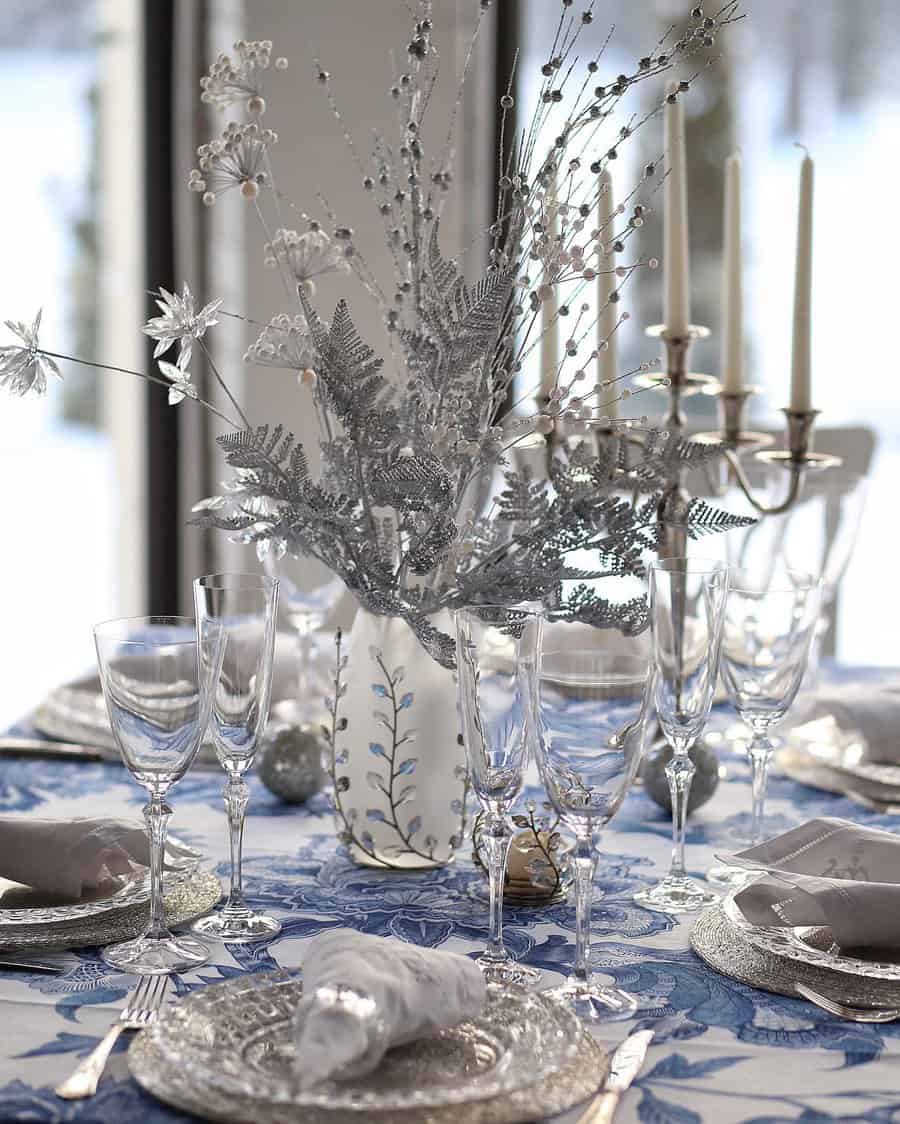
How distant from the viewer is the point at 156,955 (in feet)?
3.20

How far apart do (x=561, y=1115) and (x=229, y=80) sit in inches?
32.7

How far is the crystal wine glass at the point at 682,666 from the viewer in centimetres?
102

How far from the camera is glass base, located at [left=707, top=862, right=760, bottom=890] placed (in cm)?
119

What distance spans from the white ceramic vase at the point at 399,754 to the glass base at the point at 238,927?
16 centimetres

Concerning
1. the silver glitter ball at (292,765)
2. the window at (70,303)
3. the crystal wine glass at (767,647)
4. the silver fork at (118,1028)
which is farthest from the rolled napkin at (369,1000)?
the window at (70,303)

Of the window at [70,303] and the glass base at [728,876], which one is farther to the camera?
the window at [70,303]

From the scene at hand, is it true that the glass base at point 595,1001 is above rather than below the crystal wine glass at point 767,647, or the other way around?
below

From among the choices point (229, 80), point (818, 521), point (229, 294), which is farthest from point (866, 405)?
point (229, 80)

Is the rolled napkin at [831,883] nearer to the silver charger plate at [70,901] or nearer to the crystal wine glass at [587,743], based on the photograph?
the crystal wine glass at [587,743]

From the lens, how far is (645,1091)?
782mm

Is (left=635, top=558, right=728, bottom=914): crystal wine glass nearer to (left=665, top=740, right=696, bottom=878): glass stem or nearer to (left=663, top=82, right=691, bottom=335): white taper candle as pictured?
(left=665, top=740, right=696, bottom=878): glass stem

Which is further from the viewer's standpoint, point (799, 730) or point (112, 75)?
point (112, 75)

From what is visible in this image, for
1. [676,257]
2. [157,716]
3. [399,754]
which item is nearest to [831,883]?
[399,754]

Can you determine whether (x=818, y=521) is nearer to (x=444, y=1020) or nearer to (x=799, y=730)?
(x=799, y=730)
